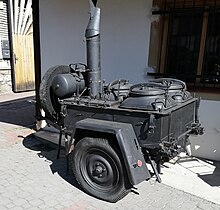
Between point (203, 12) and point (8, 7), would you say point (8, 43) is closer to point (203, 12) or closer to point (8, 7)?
point (8, 7)

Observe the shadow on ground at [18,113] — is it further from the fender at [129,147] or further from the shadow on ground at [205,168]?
the shadow on ground at [205,168]

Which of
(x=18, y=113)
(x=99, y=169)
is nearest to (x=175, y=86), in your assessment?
(x=99, y=169)

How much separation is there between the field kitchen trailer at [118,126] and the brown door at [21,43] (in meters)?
7.66

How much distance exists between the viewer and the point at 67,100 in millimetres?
3643

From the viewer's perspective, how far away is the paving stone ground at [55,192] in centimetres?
322

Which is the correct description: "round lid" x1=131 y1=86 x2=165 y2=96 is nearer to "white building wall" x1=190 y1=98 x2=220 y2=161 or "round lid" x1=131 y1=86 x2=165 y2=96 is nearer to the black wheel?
the black wheel

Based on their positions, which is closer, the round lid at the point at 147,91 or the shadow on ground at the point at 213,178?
the round lid at the point at 147,91

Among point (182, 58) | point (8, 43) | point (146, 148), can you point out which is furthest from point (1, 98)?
point (146, 148)

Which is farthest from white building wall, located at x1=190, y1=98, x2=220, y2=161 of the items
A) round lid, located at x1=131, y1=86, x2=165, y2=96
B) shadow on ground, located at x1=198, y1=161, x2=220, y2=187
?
round lid, located at x1=131, y1=86, x2=165, y2=96

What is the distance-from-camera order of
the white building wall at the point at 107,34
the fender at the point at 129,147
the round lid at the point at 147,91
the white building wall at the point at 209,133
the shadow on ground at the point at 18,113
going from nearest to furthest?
the fender at the point at 129,147
the round lid at the point at 147,91
the white building wall at the point at 209,133
the white building wall at the point at 107,34
the shadow on ground at the point at 18,113

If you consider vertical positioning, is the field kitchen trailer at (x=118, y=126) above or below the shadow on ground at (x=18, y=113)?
above

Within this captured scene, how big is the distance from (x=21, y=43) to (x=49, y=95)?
793 centimetres

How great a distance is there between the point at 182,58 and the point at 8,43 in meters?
8.23

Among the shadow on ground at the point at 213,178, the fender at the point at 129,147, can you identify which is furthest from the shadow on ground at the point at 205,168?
the fender at the point at 129,147
